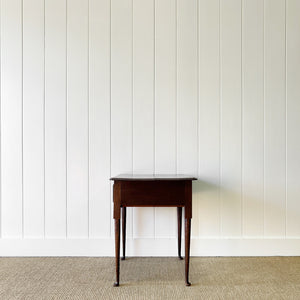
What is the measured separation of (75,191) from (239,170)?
1.23m

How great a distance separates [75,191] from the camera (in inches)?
91.4

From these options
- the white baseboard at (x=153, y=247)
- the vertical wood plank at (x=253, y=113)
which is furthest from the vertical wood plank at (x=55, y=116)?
the vertical wood plank at (x=253, y=113)

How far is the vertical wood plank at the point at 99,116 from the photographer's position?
2316 mm

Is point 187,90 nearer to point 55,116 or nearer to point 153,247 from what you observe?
point 55,116

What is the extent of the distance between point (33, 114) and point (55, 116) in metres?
0.17

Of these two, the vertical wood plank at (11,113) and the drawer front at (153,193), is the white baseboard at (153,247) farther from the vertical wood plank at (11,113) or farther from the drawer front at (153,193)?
the drawer front at (153,193)

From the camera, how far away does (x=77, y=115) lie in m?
2.32

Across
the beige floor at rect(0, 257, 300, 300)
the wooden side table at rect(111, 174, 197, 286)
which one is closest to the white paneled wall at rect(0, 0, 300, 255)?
the beige floor at rect(0, 257, 300, 300)

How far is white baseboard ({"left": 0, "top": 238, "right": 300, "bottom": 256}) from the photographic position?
2295 mm

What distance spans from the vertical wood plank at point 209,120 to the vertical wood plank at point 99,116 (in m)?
0.70

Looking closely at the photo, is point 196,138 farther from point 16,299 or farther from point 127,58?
point 16,299

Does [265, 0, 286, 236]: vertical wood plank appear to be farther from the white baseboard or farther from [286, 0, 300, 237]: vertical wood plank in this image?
the white baseboard

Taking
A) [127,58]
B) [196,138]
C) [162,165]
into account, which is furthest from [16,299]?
[127,58]

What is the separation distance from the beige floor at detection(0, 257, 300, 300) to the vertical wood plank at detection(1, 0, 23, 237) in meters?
0.42
